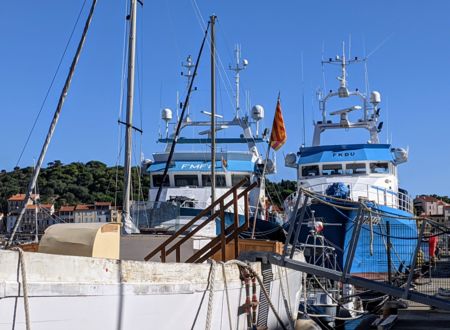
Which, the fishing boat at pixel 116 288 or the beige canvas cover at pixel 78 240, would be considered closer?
the fishing boat at pixel 116 288

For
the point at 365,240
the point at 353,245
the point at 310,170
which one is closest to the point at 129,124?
the point at 353,245

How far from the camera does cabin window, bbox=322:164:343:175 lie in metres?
30.3

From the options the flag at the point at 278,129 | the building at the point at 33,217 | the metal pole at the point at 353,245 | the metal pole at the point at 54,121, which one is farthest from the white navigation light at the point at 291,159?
the metal pole at the point at 353,245

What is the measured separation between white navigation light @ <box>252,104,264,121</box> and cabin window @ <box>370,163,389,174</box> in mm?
7856

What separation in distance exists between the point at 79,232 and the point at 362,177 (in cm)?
2405

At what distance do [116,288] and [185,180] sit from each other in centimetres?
2657

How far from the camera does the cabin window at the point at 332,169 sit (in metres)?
30.3

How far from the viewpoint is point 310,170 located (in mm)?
30828

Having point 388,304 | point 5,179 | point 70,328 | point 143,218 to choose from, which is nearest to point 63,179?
point 5,179

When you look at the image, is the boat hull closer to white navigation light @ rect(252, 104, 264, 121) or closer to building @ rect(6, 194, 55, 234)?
building @ rect(6, 194, 55, 234)

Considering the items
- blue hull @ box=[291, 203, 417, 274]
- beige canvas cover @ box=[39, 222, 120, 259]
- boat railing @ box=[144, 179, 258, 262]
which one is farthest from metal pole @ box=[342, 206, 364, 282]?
blue hull @ box=[291, 203, 417, 274]

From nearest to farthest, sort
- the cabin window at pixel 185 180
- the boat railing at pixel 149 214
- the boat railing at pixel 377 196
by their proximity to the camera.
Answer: the boat railing at pixel 149 214
the boat railing at pixel 377 196
the cabin window at pixel 185 180

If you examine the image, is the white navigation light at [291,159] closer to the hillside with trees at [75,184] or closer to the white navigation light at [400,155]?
the white navigation light at [400,155]

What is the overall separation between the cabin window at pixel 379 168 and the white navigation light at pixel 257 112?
7.86 m
